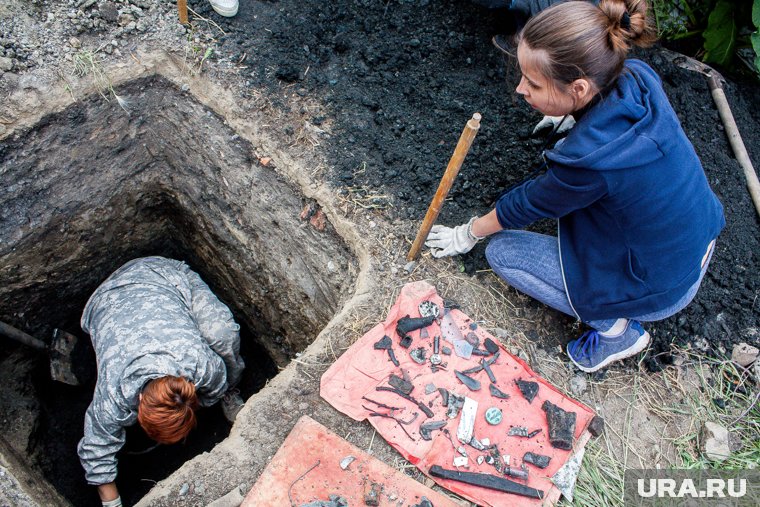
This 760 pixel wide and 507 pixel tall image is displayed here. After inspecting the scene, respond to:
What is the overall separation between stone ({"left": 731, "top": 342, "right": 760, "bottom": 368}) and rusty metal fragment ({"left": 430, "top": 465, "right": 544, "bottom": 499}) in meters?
1.33

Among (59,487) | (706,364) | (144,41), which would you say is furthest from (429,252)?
(59,487)

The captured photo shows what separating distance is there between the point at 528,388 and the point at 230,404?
1.94 m

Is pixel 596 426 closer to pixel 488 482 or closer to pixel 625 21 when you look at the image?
pixel 488 482

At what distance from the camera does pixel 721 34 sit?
3809mm

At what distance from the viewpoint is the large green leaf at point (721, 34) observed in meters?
3.75

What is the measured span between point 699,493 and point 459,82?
8.10 ft

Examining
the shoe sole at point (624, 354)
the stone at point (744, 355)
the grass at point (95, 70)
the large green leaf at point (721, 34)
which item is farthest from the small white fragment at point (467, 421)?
the large green leaf at point (721, 34)

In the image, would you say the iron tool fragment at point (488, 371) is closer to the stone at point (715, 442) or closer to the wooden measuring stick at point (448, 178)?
the wooden measuring stick at point (448, 178)

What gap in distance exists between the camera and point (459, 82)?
11.3ft

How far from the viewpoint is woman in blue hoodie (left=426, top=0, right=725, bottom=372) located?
1973 mm

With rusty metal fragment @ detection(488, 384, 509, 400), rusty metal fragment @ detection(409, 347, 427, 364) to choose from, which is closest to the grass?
rusty metal fragment @ detection(409, 347, 427, 364)

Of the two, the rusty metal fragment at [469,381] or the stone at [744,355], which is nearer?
the rusty metal fragment at [469,381]

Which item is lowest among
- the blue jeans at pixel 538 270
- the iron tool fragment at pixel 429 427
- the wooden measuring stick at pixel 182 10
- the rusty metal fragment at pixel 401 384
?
the iron tool fragment at pixel 429 427

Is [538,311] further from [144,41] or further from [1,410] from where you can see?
[1,410]
